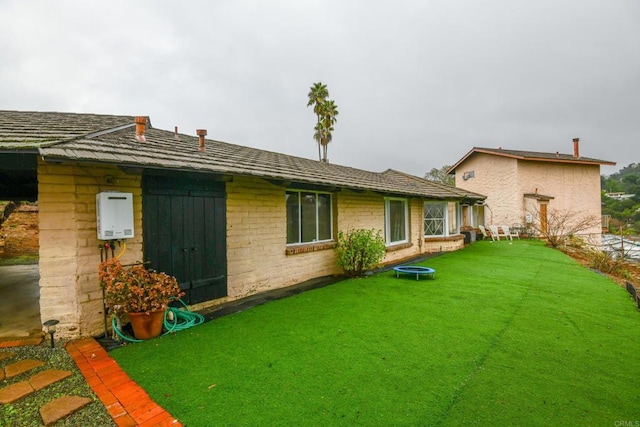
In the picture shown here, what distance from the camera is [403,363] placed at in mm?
3506

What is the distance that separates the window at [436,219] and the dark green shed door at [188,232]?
11731 millimetres

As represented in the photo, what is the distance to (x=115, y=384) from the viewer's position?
120 inches

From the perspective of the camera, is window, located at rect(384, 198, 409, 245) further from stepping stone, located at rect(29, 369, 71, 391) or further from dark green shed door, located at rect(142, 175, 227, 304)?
stepping stone, located at rect(29, 369, 71, 391)

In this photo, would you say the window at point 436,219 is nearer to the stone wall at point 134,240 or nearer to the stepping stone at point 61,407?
the stone wall at point 134,240

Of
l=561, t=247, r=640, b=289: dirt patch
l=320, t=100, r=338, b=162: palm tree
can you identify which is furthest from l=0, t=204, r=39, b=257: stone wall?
l=320, t=100, r=338, b=162: palm tree

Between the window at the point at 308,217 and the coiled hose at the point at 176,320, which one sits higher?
the window at the point at 308,217

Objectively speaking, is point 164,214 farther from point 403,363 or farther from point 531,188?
point 531,188

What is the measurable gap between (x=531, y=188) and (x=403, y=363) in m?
23.3

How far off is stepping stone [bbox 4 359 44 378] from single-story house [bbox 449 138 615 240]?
2263 cm

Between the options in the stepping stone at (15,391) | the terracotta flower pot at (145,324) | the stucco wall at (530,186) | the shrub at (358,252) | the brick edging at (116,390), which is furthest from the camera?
the stucco wall at (530,186)

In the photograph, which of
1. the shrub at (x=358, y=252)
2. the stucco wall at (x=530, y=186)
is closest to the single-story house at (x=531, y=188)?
the stucco wall at (x=530, y=186)

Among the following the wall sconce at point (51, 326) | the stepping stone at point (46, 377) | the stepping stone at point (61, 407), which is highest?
the wall sconce at point (51, 326)

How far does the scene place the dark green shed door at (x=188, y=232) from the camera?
490cm

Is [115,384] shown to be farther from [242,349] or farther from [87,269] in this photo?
[87,269]
